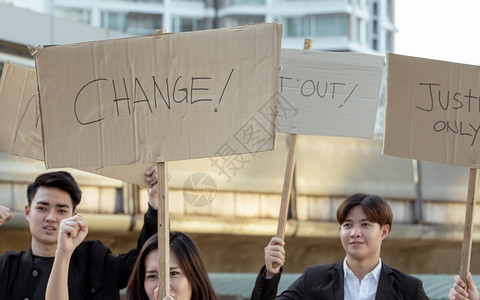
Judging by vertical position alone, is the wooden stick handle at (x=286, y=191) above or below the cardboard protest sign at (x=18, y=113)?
below

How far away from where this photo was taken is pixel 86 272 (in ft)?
14.9

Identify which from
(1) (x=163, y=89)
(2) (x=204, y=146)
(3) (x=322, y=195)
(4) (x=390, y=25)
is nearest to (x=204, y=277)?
(2) (x=204, y=146)

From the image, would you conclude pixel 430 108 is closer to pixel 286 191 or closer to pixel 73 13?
pixel 286 191

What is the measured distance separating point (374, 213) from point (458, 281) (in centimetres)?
69

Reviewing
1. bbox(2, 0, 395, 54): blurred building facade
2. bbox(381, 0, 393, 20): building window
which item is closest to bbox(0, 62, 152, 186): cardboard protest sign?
bbox(2, 0, 395, 54): blurred building facade

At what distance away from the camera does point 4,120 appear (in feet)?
16.3

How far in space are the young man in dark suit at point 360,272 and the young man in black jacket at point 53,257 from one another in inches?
32.9

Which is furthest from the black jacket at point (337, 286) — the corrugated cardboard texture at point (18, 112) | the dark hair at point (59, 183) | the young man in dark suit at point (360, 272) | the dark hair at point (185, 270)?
the corrugated cardboard texture at point (18, 112)

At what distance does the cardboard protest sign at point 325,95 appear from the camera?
4.80 m

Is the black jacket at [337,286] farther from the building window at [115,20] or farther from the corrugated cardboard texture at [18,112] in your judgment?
the building window at [115,20]

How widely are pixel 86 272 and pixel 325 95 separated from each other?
1.52 m

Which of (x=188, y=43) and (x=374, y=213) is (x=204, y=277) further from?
(x=374, y=213)

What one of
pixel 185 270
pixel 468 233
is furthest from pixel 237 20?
pixel 185 270

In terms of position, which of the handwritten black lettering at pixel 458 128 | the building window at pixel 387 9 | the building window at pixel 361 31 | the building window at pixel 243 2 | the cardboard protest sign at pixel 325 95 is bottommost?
the handwritten black lettering at pixel 458 128
